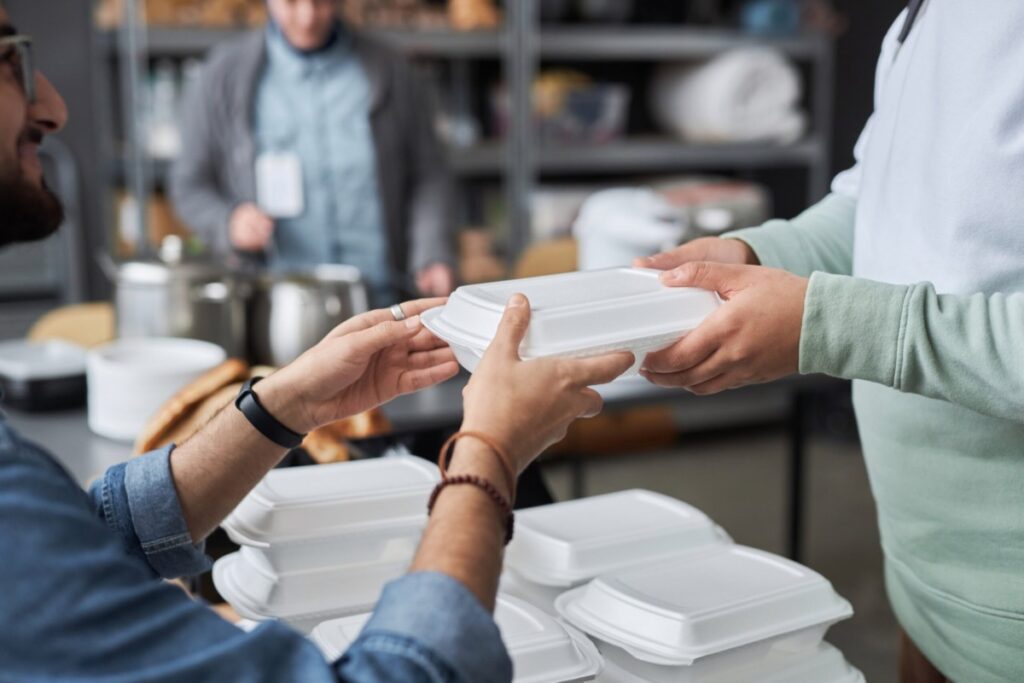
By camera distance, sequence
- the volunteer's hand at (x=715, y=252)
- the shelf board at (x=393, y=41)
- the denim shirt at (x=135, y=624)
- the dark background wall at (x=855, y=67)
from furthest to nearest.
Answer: the dark background wall at (x=855, y=67) → the shelf board at (x=393, y=41) → the volunteer's hand at (x=715, y=252) → the denim shirt at (x=135, y=624)

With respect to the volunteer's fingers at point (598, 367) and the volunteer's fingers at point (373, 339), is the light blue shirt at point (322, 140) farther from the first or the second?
the volunteer's fingers at point (598, 367)

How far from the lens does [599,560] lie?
119 cm

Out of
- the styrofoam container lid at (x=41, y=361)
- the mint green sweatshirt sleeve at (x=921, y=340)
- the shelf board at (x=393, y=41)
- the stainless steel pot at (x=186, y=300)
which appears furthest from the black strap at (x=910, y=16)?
the shelf board at (x=393, y=41)

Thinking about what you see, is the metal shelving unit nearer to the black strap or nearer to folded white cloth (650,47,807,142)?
folded white cloth (650,47,807,142)

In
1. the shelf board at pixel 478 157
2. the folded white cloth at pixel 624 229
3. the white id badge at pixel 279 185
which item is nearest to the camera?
the folded white cloth at pixel 624 229

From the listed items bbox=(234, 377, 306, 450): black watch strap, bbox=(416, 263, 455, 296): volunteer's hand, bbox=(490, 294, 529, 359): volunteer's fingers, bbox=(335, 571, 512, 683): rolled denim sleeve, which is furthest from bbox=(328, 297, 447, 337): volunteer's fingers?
bbox=(416, 263, 455, 296): volunteer's hand

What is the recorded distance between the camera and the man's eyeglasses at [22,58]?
3.20 feet

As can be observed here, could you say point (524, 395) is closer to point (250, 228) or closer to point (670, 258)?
point (670, 258)

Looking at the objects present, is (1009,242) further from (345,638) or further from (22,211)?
(22,211)

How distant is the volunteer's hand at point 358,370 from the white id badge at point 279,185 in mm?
1924

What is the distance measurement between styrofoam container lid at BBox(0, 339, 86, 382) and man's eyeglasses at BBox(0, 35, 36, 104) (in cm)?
121

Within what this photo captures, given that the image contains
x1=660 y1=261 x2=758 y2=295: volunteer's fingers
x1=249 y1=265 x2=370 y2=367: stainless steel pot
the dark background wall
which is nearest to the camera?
x1=660 y1=261 x2=758 y2=295: volunteer's fingers

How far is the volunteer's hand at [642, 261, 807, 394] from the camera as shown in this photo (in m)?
1.01

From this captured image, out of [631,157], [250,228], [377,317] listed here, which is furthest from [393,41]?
[377,317]
